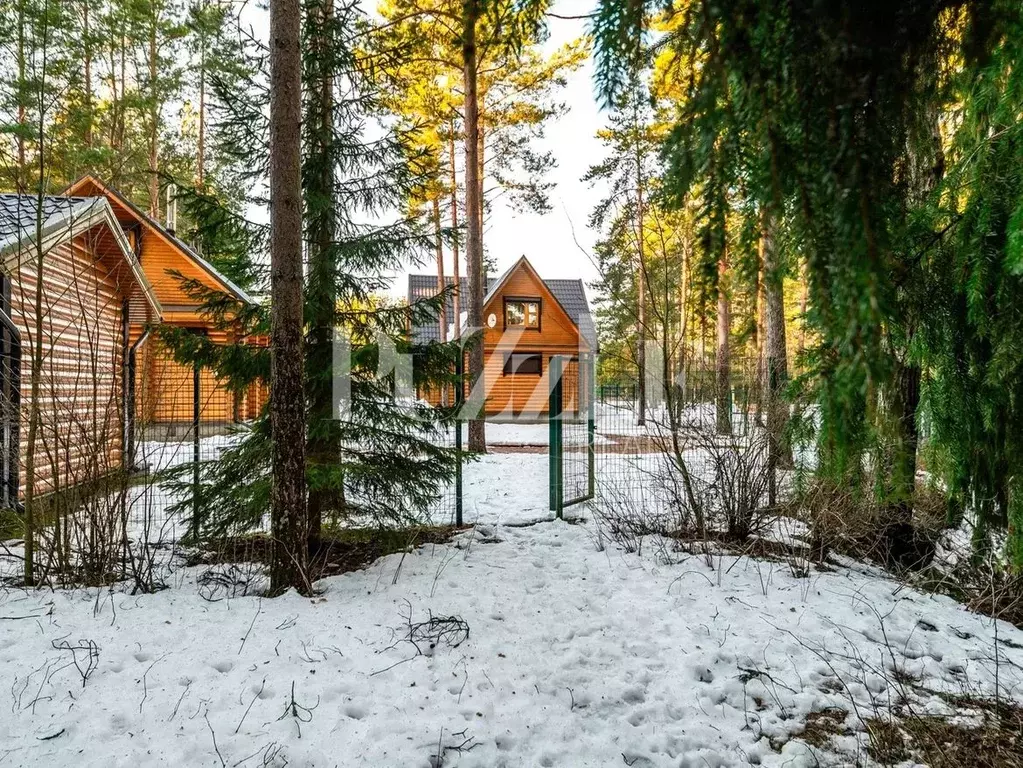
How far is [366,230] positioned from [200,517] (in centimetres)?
267

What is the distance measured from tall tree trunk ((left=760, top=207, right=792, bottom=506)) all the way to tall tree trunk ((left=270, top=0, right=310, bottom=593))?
9.30 feet

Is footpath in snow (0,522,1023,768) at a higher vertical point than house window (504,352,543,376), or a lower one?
lower

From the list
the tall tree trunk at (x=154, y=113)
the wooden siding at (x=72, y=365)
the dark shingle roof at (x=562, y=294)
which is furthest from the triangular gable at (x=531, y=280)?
the wooden siding at (x=72, y=365)

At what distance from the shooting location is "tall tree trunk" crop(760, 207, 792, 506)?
1.37 metres

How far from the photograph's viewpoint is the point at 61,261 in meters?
6.85

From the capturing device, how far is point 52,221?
596 centimetres

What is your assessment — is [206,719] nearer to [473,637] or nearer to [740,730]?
[473,637]

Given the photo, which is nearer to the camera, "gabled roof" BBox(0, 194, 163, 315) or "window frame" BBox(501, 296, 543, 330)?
"gabled roof" BBox(0, 194, 163, 315)

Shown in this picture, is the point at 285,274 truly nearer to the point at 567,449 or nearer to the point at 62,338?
the point at 567,449

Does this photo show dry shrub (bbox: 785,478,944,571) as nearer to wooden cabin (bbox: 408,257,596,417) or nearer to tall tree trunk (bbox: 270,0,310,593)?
tall tree trunk (bbox: 270,0,310,593)

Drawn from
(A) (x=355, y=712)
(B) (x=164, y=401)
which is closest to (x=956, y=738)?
(A) (x=355, y=712)

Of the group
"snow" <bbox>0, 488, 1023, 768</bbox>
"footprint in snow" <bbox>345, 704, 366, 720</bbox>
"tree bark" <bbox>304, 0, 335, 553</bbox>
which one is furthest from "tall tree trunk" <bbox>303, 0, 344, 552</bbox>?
"footprint in snow" <bbox>345, 704, 366, 720</bbox>

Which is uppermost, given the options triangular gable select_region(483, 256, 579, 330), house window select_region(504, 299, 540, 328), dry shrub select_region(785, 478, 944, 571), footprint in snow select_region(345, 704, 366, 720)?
triangular gable select_region(483, 256, 579, 330)

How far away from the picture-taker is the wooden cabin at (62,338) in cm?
351
